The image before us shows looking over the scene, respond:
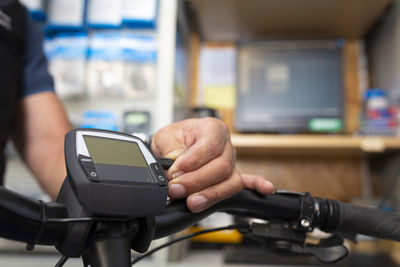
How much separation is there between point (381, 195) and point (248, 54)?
0.66 metres

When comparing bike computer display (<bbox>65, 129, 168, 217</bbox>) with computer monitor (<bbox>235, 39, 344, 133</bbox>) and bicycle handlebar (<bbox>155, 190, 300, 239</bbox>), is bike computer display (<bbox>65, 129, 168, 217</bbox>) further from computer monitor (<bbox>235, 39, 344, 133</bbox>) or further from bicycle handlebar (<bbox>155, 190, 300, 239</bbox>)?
computer monitor (<bbox>235, 39, 344, 133</bbox>)

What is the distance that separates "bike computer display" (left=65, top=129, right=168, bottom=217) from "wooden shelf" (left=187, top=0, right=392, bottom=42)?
974mm

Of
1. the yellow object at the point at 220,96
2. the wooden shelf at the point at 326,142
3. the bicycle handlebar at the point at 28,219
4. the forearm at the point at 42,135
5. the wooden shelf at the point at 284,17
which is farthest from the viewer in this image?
the yellow object at the point at 220,96

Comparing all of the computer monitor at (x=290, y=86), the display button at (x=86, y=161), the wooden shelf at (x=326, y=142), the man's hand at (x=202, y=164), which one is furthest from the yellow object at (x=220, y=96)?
the display button at (x=86, y=161)

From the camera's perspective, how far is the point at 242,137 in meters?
1.10

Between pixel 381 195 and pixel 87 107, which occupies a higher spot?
pixel 87 107

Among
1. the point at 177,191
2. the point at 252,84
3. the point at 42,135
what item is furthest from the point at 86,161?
the point at 252,84

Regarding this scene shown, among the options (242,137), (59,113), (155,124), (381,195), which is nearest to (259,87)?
(242,137)

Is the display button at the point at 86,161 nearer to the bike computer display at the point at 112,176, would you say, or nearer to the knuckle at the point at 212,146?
the bike computer display at the point at 112,176

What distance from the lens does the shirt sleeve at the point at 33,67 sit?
758 mm

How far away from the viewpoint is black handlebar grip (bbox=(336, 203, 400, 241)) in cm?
35

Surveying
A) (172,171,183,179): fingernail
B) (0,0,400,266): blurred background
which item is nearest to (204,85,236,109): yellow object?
(0,0,400,266): blurred background

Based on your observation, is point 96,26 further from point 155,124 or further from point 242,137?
point 242,137

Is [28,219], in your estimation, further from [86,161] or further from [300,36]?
[300,36]
